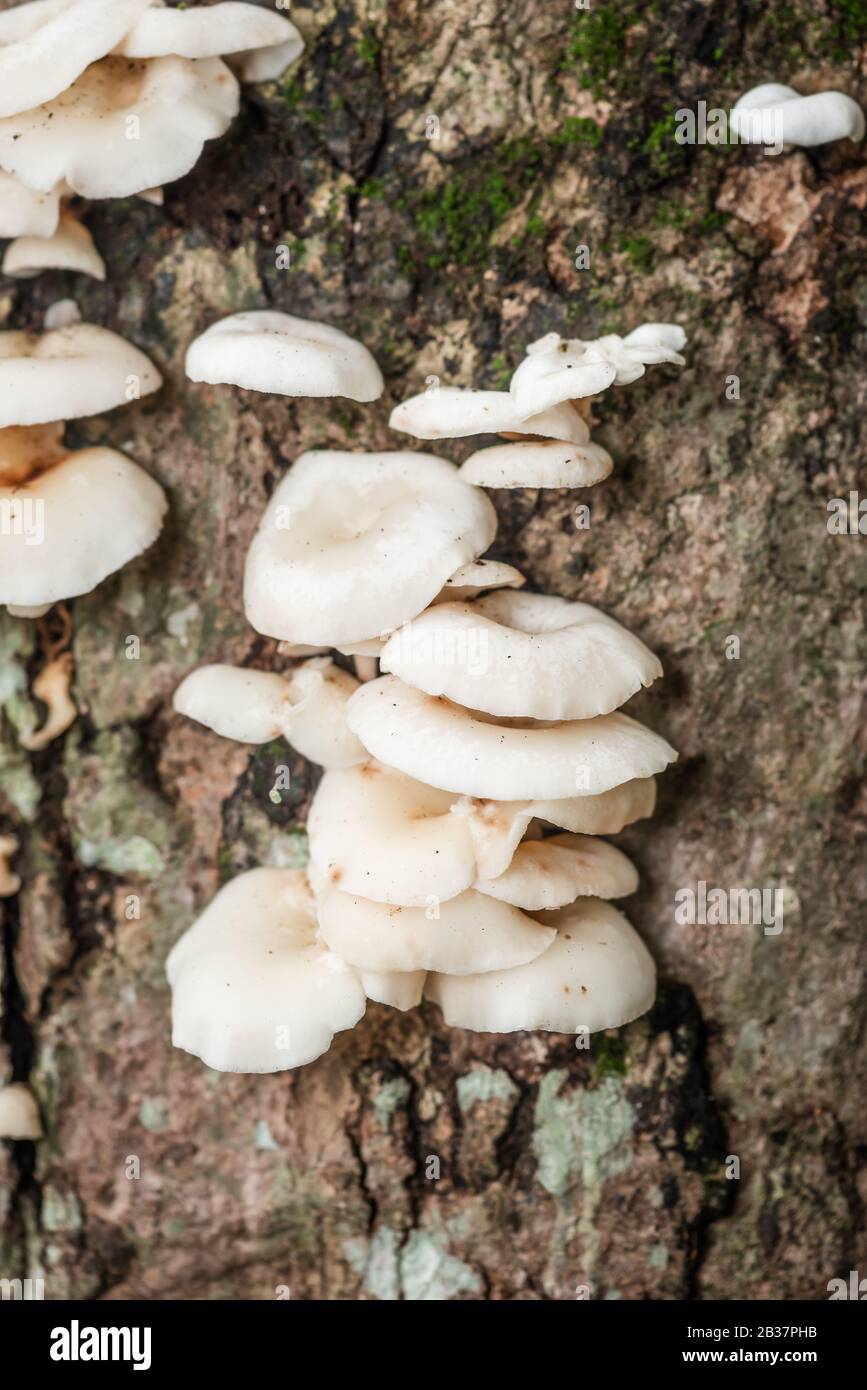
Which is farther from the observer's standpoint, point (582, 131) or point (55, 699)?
point (55, 699)

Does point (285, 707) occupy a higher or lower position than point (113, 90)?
lower

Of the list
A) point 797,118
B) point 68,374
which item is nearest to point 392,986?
point 68,374

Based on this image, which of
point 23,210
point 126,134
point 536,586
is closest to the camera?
point 126,134

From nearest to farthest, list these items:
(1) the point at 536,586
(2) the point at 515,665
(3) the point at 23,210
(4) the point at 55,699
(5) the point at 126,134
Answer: (2) the point at 515,665 < (5) the point at 126,134 < (3) the point at 23,210 < (1) the point at 536,586 < (4) the point at 55,699

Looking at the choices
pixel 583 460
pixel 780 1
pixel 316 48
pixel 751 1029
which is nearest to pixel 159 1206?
pixel 751 1029

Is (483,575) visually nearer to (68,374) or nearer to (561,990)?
(561,990)

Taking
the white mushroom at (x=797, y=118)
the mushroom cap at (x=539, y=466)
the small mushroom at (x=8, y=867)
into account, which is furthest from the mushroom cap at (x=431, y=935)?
the white mushroom at (x=797, y=118)

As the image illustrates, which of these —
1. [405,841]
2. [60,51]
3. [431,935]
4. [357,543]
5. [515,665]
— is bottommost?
[431,935]

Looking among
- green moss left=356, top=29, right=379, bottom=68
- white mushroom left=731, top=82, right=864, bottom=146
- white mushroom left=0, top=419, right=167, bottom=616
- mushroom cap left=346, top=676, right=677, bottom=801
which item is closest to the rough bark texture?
green moss left=356, top=29, right=379, bottom=68
